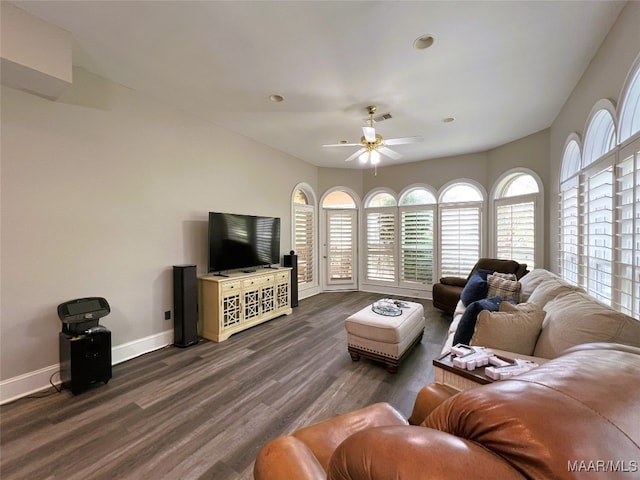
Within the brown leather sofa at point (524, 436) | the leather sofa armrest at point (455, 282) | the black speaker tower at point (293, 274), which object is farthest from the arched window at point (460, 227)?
the brown leather sofa at point (524, 436)

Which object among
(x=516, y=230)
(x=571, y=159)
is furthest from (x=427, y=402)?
(x=516, y=230)

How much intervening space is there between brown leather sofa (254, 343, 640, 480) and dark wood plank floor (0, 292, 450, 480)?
152 centimetres

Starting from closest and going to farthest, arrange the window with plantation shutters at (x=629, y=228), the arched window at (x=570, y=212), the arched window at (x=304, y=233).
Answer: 1. the window with plantation shutters at (x=629, y=228)
2. the arched window at (x=570, y=212)
3. the arched window at (x=304, y=233)

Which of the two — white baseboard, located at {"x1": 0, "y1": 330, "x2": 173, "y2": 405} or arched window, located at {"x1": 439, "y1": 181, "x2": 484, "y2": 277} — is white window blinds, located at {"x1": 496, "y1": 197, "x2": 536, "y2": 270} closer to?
arched window, located at {"x1": 439, "y1": 181, "x2": 484, "y2": 277}

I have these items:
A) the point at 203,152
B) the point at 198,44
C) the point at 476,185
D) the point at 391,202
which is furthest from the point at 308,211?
the point at 198,44

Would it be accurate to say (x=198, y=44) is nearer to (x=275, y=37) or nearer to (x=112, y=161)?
(x=275, y=37)

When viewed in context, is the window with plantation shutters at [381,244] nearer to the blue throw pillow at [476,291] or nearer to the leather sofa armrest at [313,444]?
the blue throw pillow at [476,291]

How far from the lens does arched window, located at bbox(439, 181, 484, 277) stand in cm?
522

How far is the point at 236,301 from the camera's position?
12.1ft

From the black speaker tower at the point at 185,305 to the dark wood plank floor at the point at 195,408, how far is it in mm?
171

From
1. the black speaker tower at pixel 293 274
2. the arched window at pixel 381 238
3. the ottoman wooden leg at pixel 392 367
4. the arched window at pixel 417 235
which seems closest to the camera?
the ottoman wooden leg at pixel 392 367

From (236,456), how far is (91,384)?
174 cm

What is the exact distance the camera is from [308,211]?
595 cm

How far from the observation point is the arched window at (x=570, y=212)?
300cm
